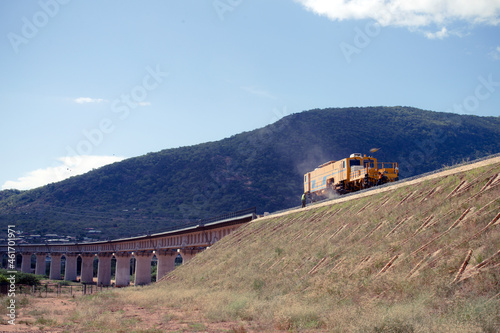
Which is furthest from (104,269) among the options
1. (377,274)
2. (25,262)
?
(377,274)

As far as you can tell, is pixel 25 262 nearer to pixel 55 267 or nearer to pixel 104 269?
pixel 55 267

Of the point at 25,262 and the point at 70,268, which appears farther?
the point at 25,262

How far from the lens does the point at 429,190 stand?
802 inches

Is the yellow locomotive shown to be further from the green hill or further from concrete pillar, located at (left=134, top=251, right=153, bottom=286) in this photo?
the green hill

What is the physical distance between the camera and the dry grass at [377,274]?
11.6 metres

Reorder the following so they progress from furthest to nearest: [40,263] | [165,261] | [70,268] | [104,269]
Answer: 1. [40,263]
2. [70,268]
3. [104,269]
4. [165,261]

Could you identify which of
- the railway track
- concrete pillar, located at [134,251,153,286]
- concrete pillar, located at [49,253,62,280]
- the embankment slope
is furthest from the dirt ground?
concrete pillar, located at [49,253,62,280]

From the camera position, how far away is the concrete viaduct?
47219 millimetres

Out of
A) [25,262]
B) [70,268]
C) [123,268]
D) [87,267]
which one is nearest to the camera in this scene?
[123,268]

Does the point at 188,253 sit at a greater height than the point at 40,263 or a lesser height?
greater

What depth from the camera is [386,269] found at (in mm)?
15375

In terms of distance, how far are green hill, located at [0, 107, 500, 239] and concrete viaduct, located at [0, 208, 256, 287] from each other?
47.8ft

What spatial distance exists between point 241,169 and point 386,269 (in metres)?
105

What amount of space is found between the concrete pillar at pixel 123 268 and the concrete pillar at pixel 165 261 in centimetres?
1393
